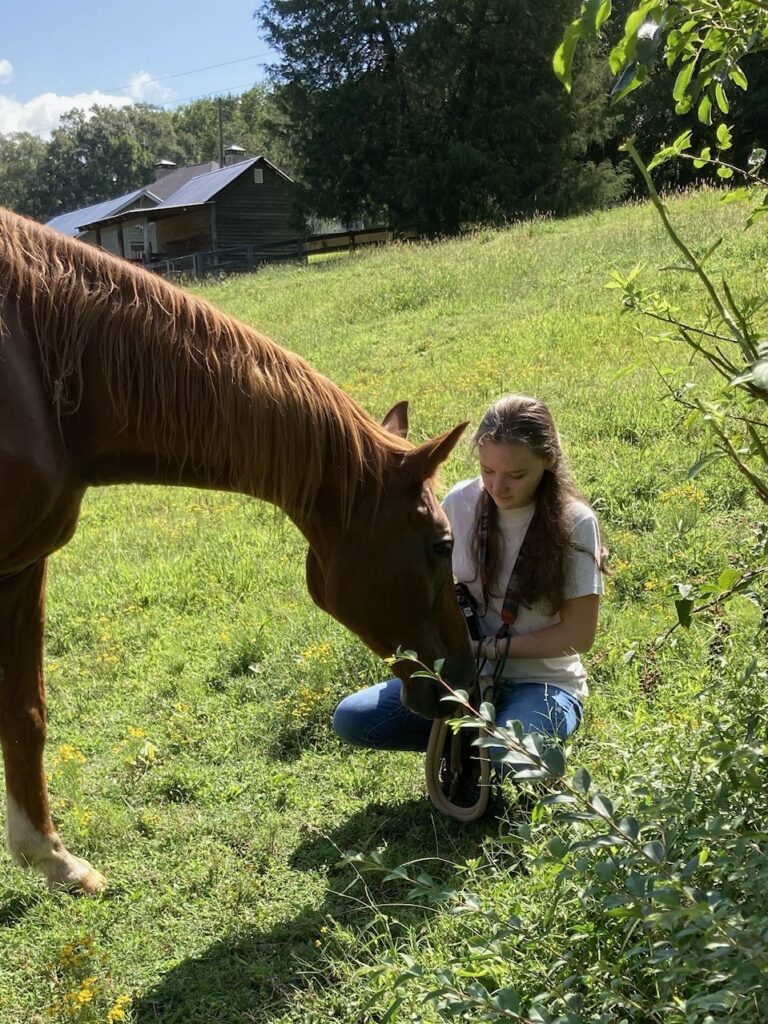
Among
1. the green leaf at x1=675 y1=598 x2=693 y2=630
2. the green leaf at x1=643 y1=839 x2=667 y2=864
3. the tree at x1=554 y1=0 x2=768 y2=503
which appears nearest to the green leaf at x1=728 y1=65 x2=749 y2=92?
the tree at x1=554 y1=0 x2=768 y2=503

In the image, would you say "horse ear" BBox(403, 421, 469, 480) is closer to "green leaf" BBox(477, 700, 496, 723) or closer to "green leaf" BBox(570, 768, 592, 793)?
"green leaf" BBox(477, 700, 496, 723)

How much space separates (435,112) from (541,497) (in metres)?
29.8

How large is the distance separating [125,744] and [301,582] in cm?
152

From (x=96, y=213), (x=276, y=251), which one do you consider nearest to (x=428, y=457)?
(x=276, y=251)

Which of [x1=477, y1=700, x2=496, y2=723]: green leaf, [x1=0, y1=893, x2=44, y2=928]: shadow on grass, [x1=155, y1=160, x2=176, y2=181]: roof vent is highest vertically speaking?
[x1=155, y1=160, x2=176, y2=181]: roof vent

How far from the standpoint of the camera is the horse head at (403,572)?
8.27ft

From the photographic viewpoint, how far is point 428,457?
8.15ft

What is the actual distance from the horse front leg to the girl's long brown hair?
5.45 feet

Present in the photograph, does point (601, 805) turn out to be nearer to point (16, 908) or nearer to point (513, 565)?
point (513, 565)

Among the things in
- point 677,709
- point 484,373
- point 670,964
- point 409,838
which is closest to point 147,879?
point 409,838

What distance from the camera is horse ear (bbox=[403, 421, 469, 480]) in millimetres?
2436

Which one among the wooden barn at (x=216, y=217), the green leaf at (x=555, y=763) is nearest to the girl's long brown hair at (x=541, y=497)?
the green leaf at (x=555, y=763)

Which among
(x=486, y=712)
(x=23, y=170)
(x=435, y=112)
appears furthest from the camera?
(x=23, y=170)

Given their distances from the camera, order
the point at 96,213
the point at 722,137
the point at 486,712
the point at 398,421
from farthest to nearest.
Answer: the point at 96,213, the point at 398,421, the point at 722,137, the point at 486,712
